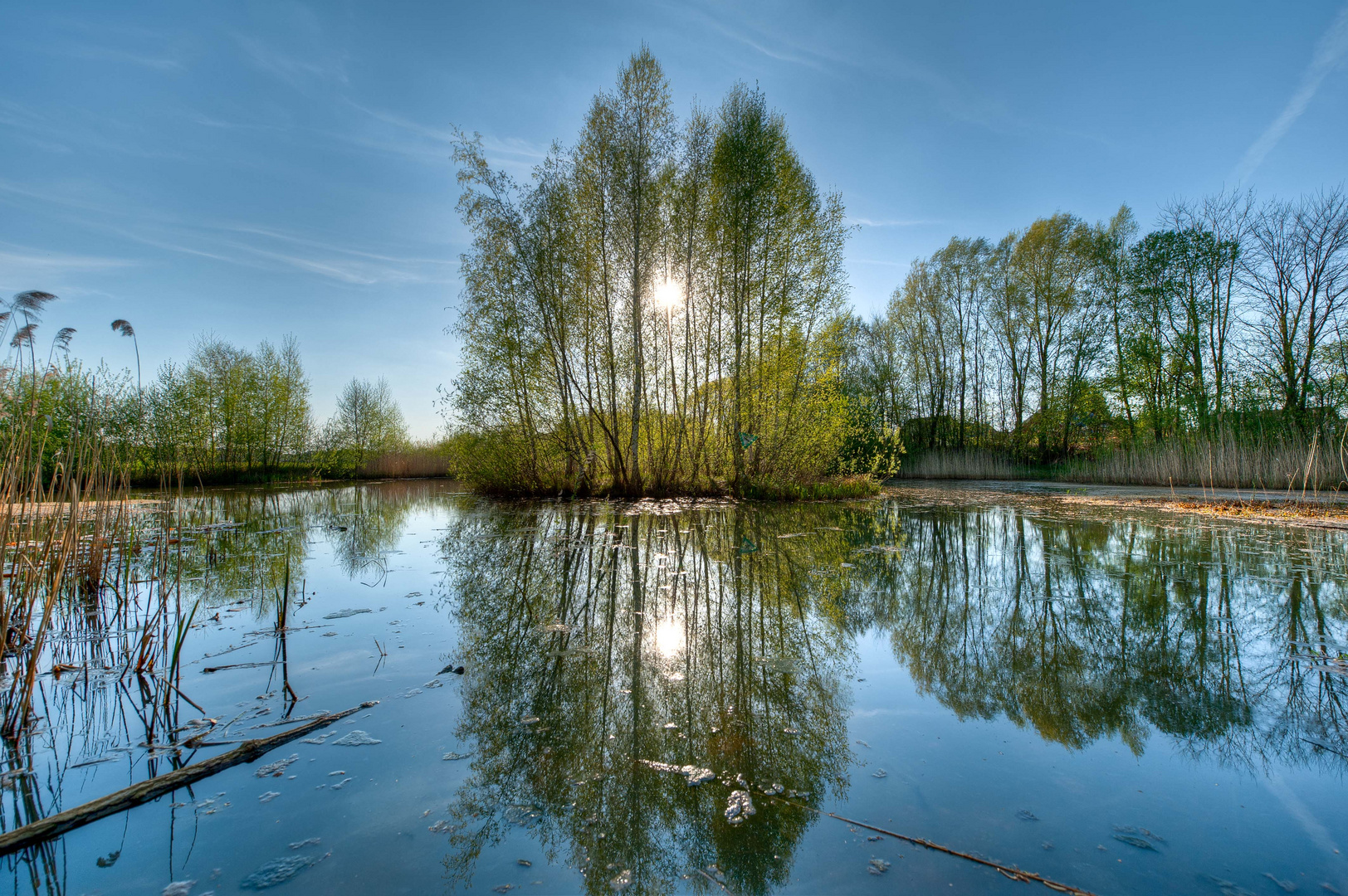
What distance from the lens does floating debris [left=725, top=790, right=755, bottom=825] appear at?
1.72 metres

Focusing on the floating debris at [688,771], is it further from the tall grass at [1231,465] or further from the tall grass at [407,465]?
the tall grass at [407,465]

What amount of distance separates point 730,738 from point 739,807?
437 millimetres

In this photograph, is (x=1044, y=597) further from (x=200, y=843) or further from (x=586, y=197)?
(x=586, y=197)

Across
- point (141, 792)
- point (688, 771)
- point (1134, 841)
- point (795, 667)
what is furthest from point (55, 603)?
point (1134, 841)

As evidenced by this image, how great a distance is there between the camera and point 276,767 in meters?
2.07

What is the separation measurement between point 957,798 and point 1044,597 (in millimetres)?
3203

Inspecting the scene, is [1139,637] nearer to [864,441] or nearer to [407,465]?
[864,441]

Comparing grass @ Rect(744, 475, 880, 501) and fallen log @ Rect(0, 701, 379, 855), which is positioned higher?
grass @ Rect(744, 475, 880, 501)

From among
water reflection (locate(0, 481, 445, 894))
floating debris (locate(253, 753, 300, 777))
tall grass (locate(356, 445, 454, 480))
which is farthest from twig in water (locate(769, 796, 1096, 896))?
tall grass (locate(356, 445, 454, 480))

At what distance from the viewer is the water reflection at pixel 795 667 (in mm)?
1789

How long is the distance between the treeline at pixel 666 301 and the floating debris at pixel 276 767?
10.5m

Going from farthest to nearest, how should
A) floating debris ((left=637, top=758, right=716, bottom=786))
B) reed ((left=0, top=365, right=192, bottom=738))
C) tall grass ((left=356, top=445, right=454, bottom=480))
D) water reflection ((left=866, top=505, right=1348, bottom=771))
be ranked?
tall grass ((left=356, top=445, right=454, bottom=480))
reed ((left=0, top=365, right=192, bottom=738))
water reflection ((left=866, top=505, right=1348, bottom=771))
floating debris ((left=637, top=758, right=716, bottom=786))

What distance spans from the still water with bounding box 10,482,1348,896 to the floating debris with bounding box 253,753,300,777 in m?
0.01

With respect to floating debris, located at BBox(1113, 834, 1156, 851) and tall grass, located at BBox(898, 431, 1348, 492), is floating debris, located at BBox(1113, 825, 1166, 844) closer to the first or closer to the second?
floating debris, located at BBox(1113, 834, 1156, 851)
